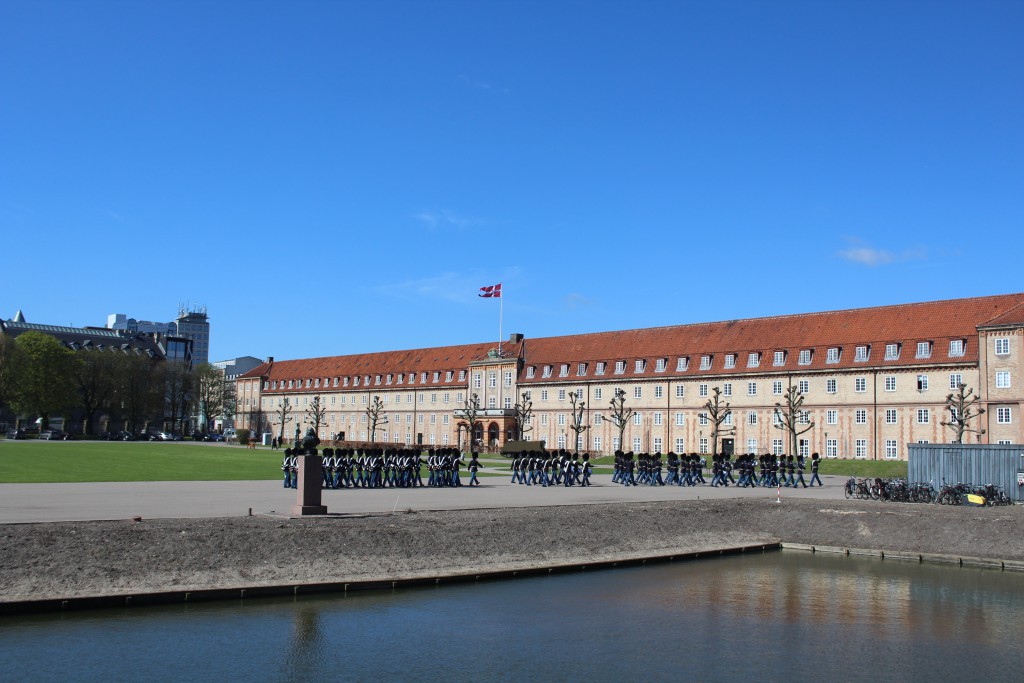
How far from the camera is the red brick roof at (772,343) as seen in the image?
67875 mm

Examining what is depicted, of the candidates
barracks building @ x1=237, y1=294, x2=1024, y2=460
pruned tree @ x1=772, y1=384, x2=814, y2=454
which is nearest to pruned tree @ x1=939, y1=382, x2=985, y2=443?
barracks building @ x1=237, y1=294, x2=1024, y2=460

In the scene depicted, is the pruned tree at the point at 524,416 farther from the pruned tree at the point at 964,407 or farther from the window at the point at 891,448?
the pruned tree at the point at 964,407

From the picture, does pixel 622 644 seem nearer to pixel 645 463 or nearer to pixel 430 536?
pixel 430 536

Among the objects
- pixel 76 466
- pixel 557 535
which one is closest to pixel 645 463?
pixel 557 535

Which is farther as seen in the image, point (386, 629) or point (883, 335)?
point (883, 335)

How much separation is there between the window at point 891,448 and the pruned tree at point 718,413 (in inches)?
489

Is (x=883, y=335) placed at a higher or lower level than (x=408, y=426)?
higher

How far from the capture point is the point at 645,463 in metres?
48.5

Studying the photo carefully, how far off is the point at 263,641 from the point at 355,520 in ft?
28.6

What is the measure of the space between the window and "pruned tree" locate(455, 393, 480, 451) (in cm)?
3992

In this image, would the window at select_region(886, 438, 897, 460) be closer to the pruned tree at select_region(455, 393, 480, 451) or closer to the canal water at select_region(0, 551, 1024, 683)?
the pruned tree at select_region(455, 393, 480, 451)

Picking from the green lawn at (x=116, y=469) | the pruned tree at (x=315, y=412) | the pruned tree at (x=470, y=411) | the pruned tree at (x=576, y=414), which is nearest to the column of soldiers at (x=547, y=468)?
the green lawn at (x=116, y=469)

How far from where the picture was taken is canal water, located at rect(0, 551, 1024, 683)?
14.8 metres

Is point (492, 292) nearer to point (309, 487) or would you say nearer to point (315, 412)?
point (315, 412)
